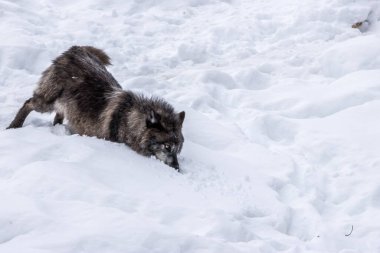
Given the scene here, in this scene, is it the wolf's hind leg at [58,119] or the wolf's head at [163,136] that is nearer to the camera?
the wolf's head at [163,136]

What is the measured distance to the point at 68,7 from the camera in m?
13.0

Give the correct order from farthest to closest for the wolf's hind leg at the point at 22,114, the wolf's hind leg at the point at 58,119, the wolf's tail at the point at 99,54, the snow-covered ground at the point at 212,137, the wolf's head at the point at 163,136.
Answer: the wolf's tail at the point at 99,54 → the wolf's hind leg at the point at 58,119 → the wolf's hind leg at the point at 22,114 → the wolf's head at the point at 163,136 → the snow-covered ground at the point at 212,137

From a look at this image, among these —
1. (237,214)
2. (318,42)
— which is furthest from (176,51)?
(237,214)

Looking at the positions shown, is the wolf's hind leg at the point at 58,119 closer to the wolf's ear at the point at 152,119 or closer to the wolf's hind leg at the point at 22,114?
the wolf's hind leg at the point at 22,114

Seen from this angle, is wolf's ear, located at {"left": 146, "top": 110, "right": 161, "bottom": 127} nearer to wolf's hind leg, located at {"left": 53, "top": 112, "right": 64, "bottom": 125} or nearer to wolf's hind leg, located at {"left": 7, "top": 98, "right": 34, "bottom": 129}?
wolf's hind leg, located at {"left": 53, "top": 112, "right": 64, "bottom": 125}

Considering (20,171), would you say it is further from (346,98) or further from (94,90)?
(346,98)

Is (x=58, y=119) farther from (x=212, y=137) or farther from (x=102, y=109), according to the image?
(x=212, y=137)

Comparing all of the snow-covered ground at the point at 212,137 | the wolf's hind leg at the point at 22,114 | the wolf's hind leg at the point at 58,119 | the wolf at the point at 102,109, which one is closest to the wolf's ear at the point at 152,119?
the wolf at the point at 102,109

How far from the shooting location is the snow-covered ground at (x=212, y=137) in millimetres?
4914

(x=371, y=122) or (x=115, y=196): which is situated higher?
(x=371, y=122)

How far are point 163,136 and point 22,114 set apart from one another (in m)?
2.40

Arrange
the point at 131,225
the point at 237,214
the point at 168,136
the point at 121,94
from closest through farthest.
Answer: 1. the point at 131,225
2. the point at 237,214
3. the point at 168,136
4. the point at 121,94

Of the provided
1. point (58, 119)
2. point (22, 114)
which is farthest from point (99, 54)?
point (22, 114)

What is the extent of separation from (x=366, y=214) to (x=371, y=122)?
2421mm
